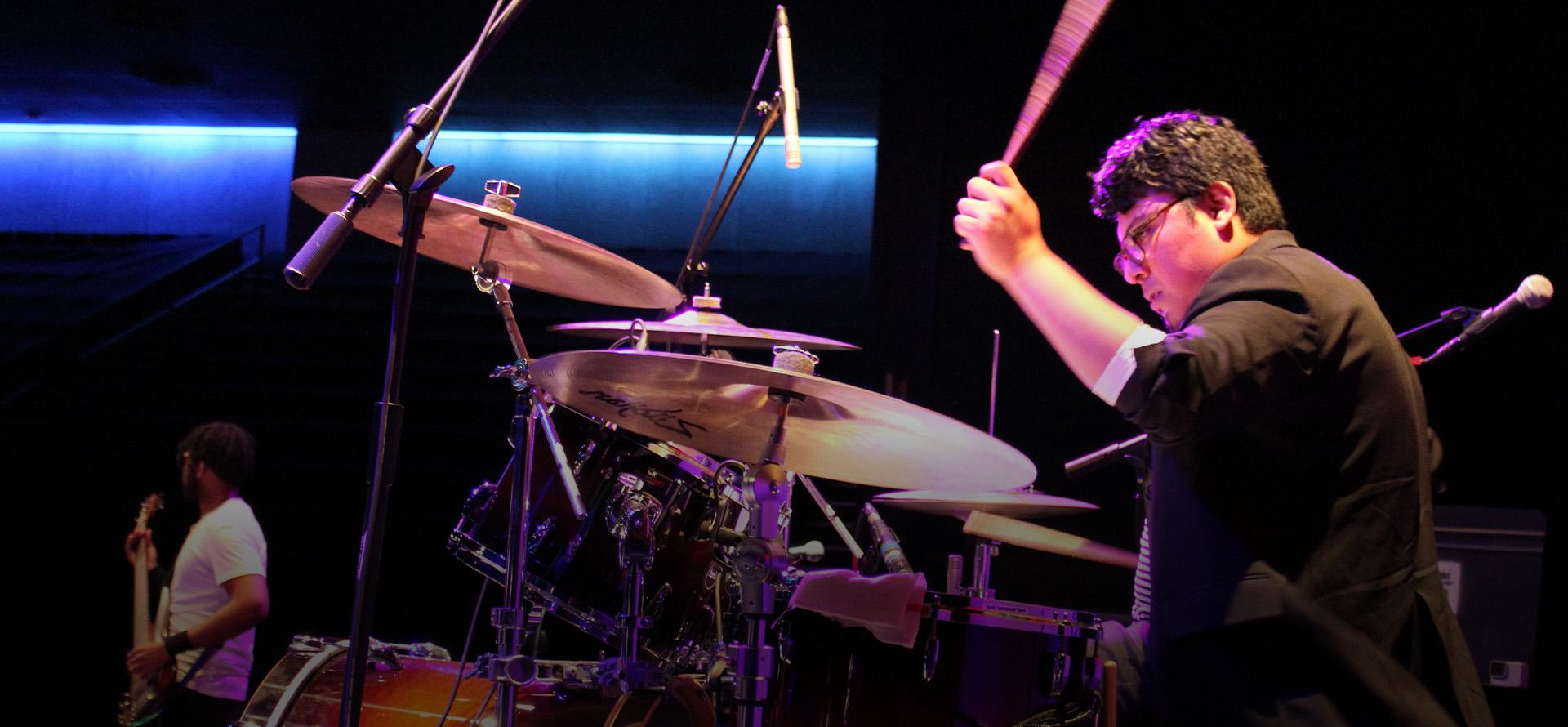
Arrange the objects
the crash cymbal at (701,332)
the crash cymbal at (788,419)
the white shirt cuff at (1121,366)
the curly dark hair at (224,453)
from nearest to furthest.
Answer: the white shirt cuff at (1121,366)
the crash cymbal at (788,419)
the crash cymbal at (701,332)
the curly dark hair at (224,453)

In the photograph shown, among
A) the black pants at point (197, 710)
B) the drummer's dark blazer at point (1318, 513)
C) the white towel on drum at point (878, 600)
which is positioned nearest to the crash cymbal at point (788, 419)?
the white towel on drum at point (878, 600)

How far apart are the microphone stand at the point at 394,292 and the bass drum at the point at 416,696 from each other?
0.79 m

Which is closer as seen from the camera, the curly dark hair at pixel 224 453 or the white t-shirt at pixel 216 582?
the white t-shirt at pixel 216 582

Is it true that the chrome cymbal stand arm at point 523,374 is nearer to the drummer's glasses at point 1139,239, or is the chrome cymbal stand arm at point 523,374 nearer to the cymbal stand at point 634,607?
the cymbal stand at point 634,607

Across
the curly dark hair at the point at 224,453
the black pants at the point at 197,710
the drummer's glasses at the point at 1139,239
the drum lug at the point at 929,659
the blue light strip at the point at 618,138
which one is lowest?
the black pants at the point at 197,710

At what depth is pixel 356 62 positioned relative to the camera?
8.26 metres

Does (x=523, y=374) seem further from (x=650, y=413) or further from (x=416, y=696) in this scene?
(x=416, y=696)

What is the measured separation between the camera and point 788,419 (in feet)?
6.81

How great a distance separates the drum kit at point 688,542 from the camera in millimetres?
1868

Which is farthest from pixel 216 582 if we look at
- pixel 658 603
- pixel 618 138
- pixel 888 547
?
pixel 618 138

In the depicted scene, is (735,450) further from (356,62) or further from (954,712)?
(356,62)

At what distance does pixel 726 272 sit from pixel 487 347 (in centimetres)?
209

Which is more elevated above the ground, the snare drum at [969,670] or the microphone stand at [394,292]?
the microphone stand at [394,292]

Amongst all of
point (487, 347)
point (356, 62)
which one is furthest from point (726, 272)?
point (356, 62)
